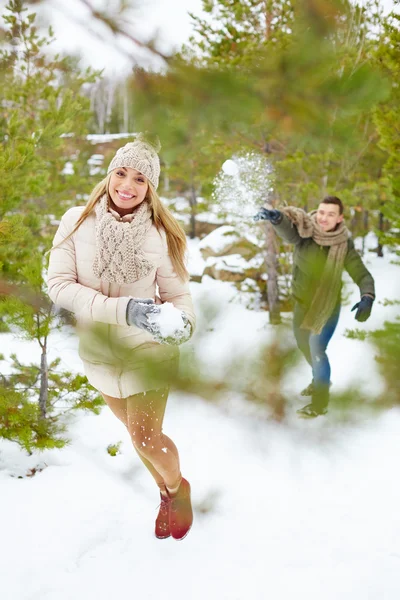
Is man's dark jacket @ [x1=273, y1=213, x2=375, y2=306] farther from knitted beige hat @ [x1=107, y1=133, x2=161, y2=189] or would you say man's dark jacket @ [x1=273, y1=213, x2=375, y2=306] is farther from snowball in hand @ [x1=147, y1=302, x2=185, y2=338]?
snowball in hand @ [x1=147, y1=302, x2=185, y2=338]

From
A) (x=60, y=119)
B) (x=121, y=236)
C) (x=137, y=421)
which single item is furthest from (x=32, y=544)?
(x=60, y=119)

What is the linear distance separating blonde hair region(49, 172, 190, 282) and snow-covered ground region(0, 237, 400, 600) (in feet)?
0.65

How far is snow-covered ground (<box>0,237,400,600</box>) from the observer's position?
7.13 ft

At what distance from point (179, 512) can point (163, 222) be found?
173 cm

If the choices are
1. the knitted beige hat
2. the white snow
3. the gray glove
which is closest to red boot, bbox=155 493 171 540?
the gray glove

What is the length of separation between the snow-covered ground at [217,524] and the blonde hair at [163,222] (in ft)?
0.65

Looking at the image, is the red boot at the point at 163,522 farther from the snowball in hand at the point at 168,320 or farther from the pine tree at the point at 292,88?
the pine tree at the point at 292,88

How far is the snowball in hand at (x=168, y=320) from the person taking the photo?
1.42 m

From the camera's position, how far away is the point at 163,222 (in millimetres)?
2021

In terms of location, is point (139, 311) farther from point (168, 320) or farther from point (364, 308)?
point (364, 308)

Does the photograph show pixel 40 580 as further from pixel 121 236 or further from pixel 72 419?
pixel 121 236

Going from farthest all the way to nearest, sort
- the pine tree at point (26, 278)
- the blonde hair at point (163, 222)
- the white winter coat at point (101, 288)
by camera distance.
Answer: the pine tree at point (26, 278) < the blonde hair at point (163, 222) < the white winter coat at point (101, 288)

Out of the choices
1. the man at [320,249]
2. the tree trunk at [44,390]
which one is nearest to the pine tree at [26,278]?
the tree trunk at [44,390]

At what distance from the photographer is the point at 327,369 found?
312cm
